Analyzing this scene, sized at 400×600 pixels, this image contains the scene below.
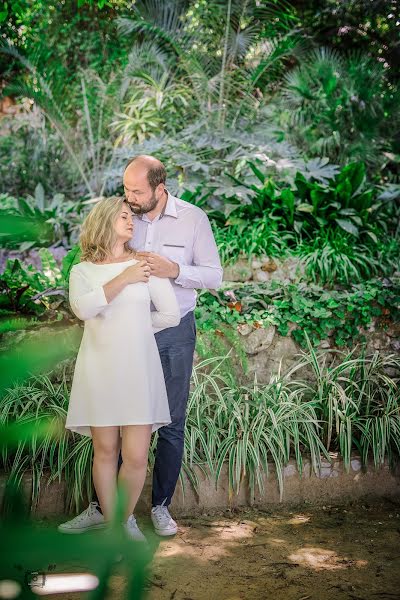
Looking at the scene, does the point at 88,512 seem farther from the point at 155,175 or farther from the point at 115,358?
the point at 155,175

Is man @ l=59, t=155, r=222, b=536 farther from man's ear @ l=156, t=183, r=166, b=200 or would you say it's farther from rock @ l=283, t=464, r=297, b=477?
rock @ l=283, t=464, r=297, b=477

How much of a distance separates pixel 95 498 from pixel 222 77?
18.9ft

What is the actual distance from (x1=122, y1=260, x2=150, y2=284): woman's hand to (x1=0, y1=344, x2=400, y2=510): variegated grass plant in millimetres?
1022

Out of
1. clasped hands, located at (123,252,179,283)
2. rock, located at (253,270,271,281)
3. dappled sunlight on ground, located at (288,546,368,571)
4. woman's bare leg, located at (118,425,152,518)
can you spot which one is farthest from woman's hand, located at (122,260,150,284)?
rock, located at (253,270,271,281)

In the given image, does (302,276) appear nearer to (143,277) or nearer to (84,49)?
(143,277)

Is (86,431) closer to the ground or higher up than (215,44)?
closer to the ground

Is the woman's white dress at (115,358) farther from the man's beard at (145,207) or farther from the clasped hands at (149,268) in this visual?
the man's beard at (145,207)

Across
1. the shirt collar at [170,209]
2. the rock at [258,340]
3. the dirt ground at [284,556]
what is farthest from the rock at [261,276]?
the shirt collar at [170,209]

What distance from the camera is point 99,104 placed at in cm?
905

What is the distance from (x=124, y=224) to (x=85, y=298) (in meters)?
0.36

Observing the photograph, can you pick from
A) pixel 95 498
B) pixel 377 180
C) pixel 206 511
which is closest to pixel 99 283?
pixel 95 498

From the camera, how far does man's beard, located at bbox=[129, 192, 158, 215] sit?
3.21m

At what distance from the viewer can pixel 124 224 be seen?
3.06 metres

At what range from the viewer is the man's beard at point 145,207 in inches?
126
